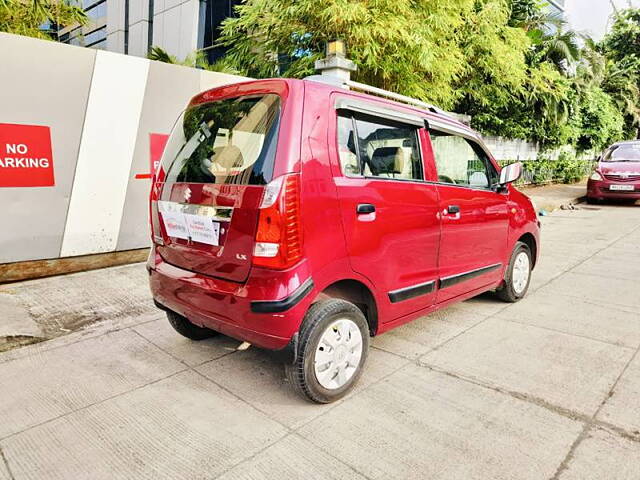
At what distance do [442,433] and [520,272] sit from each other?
264cm

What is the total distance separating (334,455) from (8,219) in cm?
404

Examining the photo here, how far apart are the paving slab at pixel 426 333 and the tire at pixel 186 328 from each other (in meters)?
1.32

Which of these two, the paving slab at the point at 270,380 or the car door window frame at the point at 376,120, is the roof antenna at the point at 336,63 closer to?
the car door window frame at the point at 376,120

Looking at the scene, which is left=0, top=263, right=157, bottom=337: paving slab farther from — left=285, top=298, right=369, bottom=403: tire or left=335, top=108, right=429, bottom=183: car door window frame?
left=335, top=108, right=429, bottom=183: car door window frame

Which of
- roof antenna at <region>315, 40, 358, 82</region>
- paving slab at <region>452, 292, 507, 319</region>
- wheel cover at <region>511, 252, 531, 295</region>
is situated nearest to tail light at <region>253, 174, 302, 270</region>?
paving slab at <region>452, 292, 507, 319</region>

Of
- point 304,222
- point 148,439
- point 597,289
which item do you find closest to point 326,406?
point 148,439

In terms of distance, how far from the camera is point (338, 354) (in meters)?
2.69

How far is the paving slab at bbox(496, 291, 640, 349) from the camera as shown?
379 cm

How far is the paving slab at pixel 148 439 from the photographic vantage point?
2150 millimetres

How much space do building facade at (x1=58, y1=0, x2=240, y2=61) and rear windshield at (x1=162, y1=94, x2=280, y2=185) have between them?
13401 millimetres

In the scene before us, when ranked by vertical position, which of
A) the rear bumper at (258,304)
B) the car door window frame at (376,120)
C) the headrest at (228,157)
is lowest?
the rear bumper at (258,304)

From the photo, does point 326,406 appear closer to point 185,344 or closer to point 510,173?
point 185,344

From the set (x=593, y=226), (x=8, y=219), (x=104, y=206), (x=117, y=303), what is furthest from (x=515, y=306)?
(x=593, y=226)

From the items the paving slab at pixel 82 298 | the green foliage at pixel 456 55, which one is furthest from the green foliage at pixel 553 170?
the paving slab at pixel 82 298
